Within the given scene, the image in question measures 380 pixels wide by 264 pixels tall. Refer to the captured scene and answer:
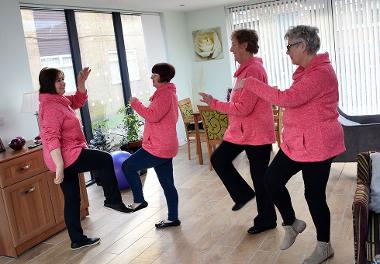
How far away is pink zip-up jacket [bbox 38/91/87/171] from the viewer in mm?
2998

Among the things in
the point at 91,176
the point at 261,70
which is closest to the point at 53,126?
the point at 261,70

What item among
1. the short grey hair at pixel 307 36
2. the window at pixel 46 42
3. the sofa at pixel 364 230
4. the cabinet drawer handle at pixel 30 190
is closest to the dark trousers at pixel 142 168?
the cabinet drawer handle at pixel 30 190

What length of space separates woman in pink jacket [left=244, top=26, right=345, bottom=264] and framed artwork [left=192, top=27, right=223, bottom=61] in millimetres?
5100

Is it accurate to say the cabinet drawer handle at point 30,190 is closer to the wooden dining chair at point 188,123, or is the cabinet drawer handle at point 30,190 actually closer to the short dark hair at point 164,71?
the short dark hair at point 164,71

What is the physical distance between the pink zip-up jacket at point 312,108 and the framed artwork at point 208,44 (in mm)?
5128

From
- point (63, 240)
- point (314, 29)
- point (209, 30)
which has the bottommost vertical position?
point (63, 240)

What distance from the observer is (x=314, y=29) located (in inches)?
96.5

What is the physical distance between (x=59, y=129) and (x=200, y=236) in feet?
4.55

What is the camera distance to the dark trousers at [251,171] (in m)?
3.02

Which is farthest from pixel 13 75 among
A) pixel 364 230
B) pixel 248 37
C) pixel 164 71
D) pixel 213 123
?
A: pixel 364 230

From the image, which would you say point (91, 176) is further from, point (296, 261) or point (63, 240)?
point (296, 261)

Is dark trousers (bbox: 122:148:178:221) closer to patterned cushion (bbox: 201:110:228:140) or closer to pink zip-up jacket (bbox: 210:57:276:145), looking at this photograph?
pink zip-up jacket (bbox: 210:57:276:145)

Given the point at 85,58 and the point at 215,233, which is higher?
the point at 85,58

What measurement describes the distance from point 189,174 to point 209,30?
10.4ft
